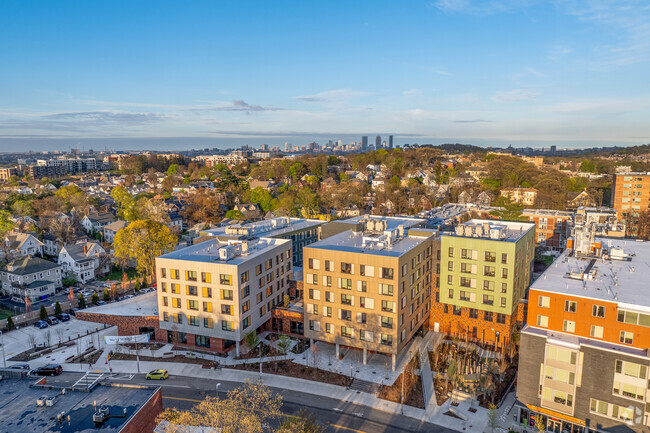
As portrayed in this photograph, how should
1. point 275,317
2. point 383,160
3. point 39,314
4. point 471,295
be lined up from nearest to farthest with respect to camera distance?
point 471,295
point 275,317
point 39,314
point 383,160

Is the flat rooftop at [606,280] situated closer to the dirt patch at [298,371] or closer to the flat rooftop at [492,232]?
the flat rooftop at [492,232]

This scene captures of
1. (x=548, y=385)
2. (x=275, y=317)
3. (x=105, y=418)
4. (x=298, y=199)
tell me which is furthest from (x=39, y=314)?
(x=298, y=199)

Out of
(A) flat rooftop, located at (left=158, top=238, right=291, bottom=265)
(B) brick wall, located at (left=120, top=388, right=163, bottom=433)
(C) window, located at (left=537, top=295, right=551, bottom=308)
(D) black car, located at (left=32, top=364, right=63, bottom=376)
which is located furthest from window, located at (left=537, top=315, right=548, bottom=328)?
(D) black car, located at (left=32, top=364, right=63, bottom=376)

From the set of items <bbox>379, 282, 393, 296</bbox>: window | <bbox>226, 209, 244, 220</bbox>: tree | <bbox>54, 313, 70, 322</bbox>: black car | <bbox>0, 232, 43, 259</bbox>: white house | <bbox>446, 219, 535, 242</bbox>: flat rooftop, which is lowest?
<bbox>54, 313, 70, 322</bbox>: black car

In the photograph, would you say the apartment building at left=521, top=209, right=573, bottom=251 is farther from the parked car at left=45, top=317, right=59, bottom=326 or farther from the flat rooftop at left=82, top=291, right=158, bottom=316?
the parked car at left=45, top=317, right=59, bottom=326

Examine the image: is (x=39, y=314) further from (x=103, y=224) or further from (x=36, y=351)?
(x=103, y=224)

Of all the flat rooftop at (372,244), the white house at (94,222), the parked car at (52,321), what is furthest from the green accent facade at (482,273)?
the white house at (94,222)

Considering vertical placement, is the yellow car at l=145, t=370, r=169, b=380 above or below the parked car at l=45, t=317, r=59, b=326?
above
